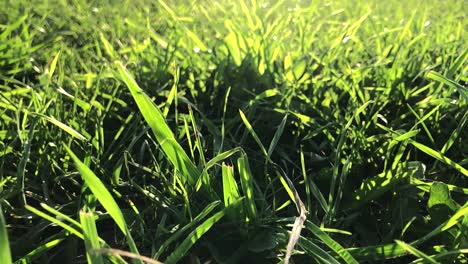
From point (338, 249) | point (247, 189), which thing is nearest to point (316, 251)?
point (338, 249)

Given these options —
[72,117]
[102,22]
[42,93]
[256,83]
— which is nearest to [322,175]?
[256,83]

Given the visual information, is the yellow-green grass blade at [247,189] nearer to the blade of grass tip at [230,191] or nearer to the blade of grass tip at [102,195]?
the blade of grass tip at [230,191]

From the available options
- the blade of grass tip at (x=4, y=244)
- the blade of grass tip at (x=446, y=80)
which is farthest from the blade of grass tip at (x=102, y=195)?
the blade of grass tip at (x=446, y=80)

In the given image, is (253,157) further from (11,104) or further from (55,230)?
(11,104)

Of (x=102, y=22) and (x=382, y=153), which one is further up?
(x=102, y=22)

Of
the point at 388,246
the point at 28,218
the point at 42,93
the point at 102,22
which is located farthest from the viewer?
the point at 102,22

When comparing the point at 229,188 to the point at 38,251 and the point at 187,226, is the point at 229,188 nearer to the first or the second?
the point at 187,226

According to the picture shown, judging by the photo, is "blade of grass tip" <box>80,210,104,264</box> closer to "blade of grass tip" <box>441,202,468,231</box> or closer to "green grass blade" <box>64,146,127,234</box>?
"green grass blade" <box>64,146,127,234</box>

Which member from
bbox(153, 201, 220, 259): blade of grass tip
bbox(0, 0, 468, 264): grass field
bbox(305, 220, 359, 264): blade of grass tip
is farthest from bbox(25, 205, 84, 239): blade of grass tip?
bbox(305, 220, 359, 264): blade of grass tip
